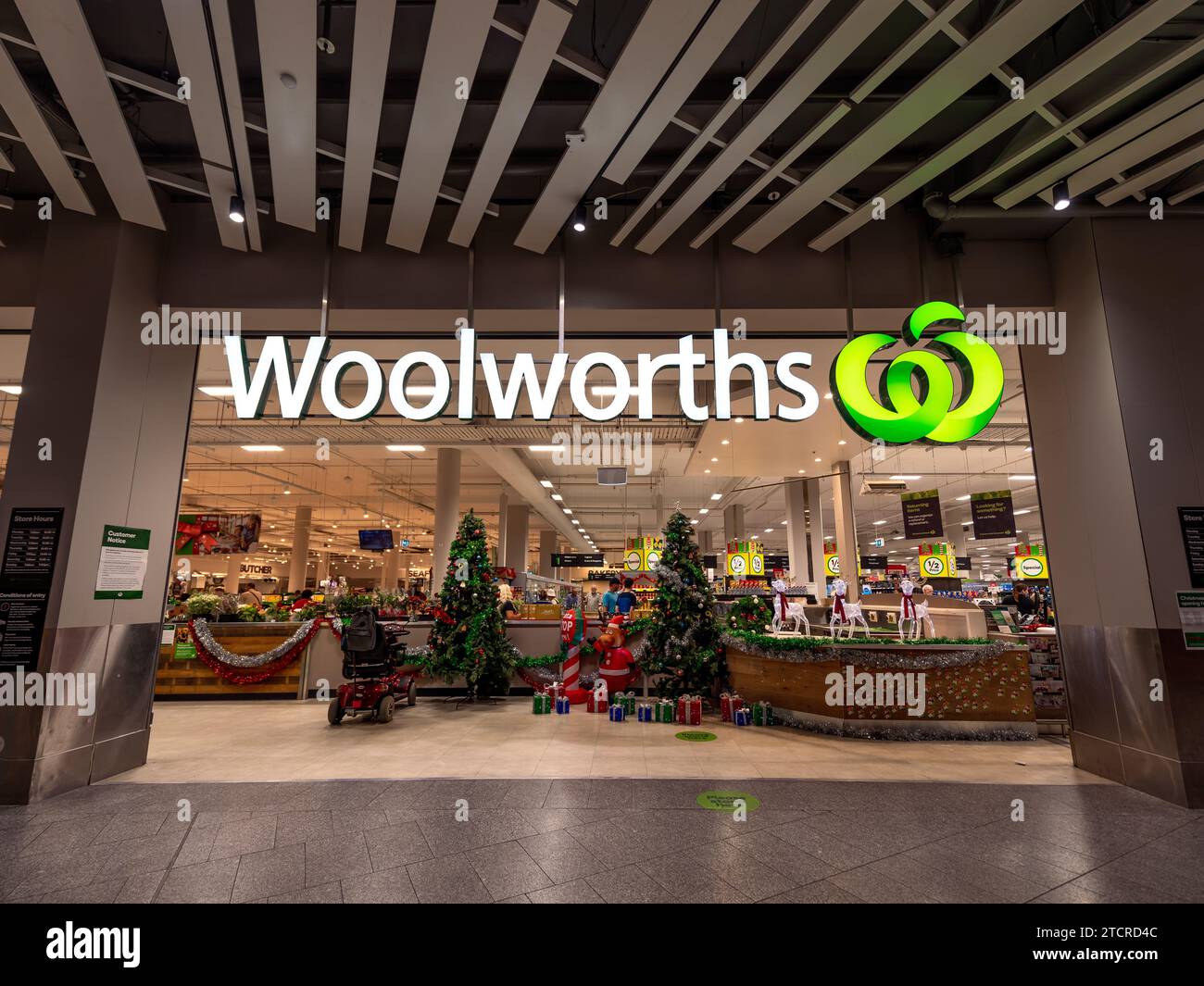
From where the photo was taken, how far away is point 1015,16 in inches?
117

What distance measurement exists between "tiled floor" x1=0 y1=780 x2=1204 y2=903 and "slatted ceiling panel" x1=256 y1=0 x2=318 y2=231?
13.9ft

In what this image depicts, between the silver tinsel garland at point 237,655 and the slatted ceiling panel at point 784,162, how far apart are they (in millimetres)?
7406

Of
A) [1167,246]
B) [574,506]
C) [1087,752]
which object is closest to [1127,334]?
[1167,246]

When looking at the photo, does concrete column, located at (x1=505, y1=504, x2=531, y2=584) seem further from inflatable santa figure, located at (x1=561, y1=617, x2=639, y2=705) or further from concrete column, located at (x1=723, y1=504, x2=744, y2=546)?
inflatable santa figure, located at (x1=561, y1=617, x2=639, y2=705)

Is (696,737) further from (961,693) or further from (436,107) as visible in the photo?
(436,107)

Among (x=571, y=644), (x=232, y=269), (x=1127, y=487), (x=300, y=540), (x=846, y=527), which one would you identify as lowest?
(x=571, y=644)

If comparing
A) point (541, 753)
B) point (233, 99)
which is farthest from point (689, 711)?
point (233, 99)

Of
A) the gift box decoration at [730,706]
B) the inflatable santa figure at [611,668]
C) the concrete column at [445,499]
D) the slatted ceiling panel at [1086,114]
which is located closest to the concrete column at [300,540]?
the concrete column at [445,499]

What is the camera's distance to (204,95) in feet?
11.2

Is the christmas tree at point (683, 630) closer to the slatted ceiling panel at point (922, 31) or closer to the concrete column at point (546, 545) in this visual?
the slatted ceiling panel at point (922, 31)

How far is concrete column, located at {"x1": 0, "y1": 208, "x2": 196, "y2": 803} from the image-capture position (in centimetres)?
416

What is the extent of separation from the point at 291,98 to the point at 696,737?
20.1ft
